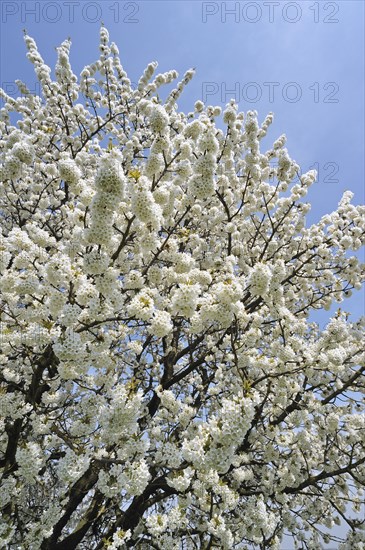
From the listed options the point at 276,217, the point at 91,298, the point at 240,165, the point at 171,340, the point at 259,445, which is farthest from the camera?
the point at 240,165

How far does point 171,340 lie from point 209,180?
221 inches

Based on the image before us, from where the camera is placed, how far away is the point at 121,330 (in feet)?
24.2

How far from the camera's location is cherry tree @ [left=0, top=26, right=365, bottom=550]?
498cm

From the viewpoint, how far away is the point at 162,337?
9.18m

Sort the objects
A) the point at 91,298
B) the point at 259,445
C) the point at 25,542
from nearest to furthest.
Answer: the point at 91,298 → the point at 25,542 → the point at 259,445

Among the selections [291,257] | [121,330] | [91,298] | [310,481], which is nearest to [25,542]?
[121,330]

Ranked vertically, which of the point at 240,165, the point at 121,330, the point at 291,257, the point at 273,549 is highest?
the point at 240,165

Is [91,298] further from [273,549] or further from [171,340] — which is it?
[273,549]

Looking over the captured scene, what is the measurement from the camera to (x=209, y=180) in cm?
530

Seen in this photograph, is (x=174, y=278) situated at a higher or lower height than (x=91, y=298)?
higher

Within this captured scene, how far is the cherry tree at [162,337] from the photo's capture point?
4980mm

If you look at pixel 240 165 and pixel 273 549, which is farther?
pixel 240 165

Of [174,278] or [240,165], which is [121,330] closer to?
[174,278]

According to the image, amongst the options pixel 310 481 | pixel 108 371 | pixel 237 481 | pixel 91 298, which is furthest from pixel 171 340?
pixel 91 298
